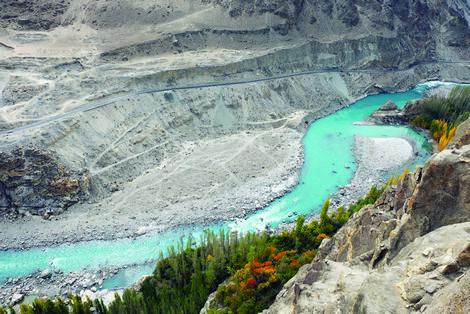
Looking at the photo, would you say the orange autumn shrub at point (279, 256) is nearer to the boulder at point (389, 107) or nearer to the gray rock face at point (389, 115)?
the gray rock face at point (389, 115)

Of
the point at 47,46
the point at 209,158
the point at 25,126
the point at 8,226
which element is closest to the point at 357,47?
the point at 209,158

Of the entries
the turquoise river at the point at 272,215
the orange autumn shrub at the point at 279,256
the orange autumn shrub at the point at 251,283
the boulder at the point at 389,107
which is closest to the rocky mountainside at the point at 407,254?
the orange autumn shrub at the point at 251,283

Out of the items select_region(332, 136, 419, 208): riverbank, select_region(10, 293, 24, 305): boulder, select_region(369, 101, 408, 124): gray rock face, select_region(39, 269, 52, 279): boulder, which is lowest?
select_region(10, 293, 24, 305): boulder

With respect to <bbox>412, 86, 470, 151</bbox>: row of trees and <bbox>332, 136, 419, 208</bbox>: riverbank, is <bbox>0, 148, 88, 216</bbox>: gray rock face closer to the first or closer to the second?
<bbox>332, 136, 419, 208</bbox>: riverbank

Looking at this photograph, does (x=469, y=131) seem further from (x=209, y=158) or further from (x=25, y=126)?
(x=25, y=126)

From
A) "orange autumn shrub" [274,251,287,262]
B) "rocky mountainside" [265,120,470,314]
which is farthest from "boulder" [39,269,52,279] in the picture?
"rocky mountainside" [265,120,470,314]

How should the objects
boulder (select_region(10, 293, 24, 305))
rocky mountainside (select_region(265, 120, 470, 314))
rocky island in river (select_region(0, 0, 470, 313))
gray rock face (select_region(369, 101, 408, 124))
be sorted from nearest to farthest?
rocky mountainside (select_region(265, 120, 470, 314)) < rocky island in river (select_region(0, 0, 470, 313)) < boulder (select_region(10, 293, 24, 305)) < gray rock face (select_region(369, 101, 408, 124))

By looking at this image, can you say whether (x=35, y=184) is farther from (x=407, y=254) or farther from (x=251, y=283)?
(x=407, y=254)
